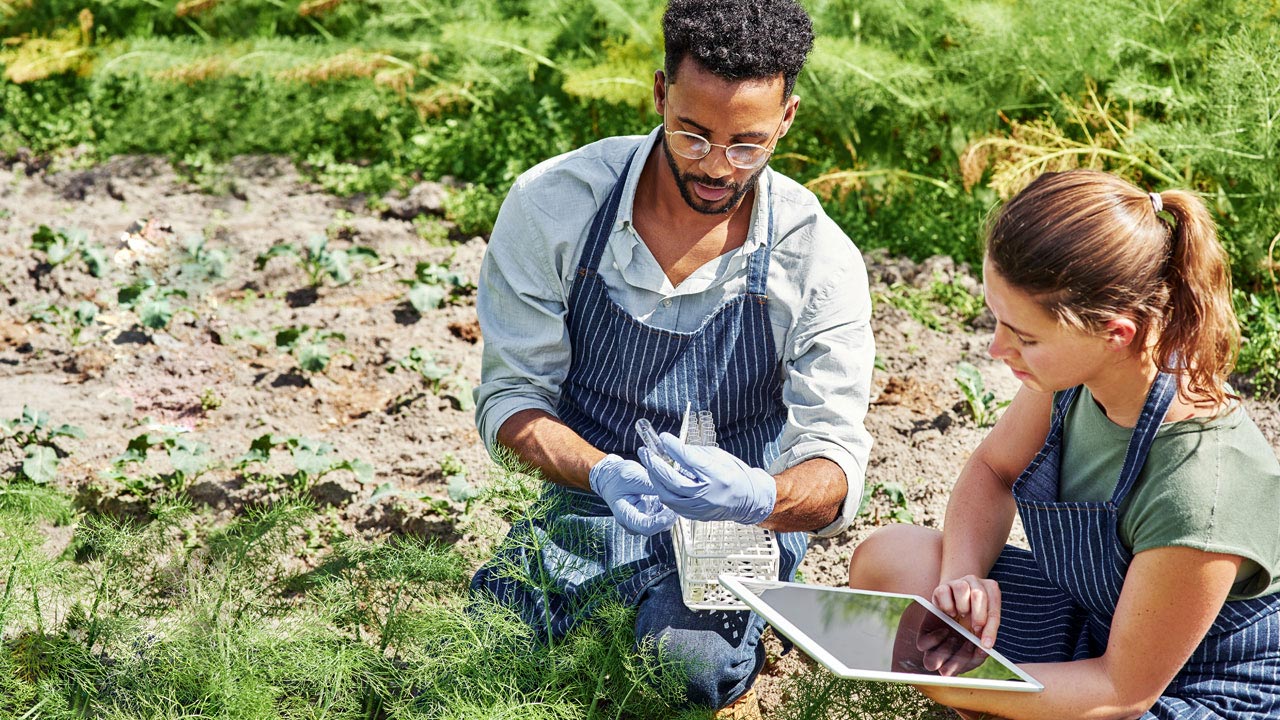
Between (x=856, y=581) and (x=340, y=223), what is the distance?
306 cm

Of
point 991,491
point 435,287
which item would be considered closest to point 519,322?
point 991,491

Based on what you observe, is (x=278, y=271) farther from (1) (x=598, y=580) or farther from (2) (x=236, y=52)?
(1) (x=598, y=580)

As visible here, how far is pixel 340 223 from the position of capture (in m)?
4.76

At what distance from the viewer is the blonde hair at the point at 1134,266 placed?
1765mm

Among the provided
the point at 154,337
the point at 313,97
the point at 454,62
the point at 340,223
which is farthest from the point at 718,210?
the point at 313,97

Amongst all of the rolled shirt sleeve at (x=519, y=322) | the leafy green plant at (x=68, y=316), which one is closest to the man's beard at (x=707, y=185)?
the rolled shirt sleeve at (x=519, y=322)

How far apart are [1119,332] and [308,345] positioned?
8.57 feet

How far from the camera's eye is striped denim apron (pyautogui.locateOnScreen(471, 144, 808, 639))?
238 centimetres

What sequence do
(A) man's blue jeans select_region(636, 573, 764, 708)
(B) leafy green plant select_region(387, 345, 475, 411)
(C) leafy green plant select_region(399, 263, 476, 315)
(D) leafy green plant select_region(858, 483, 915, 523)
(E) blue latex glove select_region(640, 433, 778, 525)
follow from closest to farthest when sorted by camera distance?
(E) blue latex glove select_region(640, 433, 778, 525) → (A) man's blue jeans select_region(636, 573, 764, 708) → (D) leafy green plant select_region(858, 483, 915, 523) → (B) leafy green plant select_region(387, 345, 475, 411) → (C) leafy green plant select_region(399, 263, 476, 315)

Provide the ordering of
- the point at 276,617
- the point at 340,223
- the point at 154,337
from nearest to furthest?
the point at 276,617 → the point at 154,337 → the point at 340,223

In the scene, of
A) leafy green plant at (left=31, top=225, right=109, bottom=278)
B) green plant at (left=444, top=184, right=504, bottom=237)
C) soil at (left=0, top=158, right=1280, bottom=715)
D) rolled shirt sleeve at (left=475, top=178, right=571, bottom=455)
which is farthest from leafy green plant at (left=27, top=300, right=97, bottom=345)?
rolled shirt sleeve at (left=475, top=178, right=571, bottom=455)

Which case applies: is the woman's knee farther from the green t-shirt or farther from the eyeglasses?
the eyeglasses

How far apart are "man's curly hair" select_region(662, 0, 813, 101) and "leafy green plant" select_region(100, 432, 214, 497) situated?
172cm

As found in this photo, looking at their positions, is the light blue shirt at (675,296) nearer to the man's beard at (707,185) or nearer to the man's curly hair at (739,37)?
the man's beard at (707,185)
